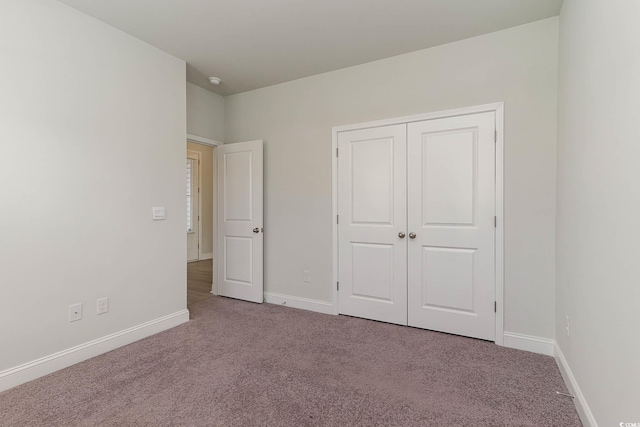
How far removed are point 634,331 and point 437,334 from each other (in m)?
1.89

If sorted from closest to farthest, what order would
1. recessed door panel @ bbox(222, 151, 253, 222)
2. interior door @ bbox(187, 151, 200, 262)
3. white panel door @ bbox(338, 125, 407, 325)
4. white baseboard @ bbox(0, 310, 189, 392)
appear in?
white baseboard @ bbox(0, 310, 189, 392)
white panel door @ bbox(338, 125, 407, 325)
recessed door panel @ bbox(222, 151, 253, 222)
interior door @ bbox(187, 151, 200, 262)

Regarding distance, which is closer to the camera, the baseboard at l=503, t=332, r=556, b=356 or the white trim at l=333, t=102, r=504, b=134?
the baseboard at l=503, t=332, r=556, b=356

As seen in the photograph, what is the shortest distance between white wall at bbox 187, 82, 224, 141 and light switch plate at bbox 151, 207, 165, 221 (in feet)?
3.93

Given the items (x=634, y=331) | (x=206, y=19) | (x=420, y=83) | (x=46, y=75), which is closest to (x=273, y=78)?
(x=206, y=19)

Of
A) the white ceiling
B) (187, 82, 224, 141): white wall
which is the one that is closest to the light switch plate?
(187, 82, 224, 141): white wall

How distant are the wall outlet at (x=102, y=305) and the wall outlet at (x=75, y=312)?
5.0 inches

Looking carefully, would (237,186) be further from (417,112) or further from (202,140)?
(417,112)

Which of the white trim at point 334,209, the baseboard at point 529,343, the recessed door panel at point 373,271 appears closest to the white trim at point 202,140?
the white trim at point 334,209

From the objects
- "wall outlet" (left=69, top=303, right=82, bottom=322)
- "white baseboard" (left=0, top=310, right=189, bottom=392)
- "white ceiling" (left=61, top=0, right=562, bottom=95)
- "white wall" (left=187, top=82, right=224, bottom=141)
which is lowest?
"white baseboard" (left=0, top=310, right=189, bottom=392)

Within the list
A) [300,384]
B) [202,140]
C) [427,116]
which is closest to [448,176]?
[427,116]

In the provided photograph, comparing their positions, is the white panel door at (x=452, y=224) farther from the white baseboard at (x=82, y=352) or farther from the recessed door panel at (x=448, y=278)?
the white baseboard at (x=82, y=352)

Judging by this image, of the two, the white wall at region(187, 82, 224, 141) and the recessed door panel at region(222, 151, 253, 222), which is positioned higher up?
the white wall at region(187, 82, 224, 141)

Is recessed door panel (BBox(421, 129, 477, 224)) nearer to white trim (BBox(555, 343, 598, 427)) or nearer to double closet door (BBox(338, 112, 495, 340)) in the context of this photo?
double closet door (BBox(338, 112, 495, 340))

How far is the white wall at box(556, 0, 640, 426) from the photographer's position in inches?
46.2
